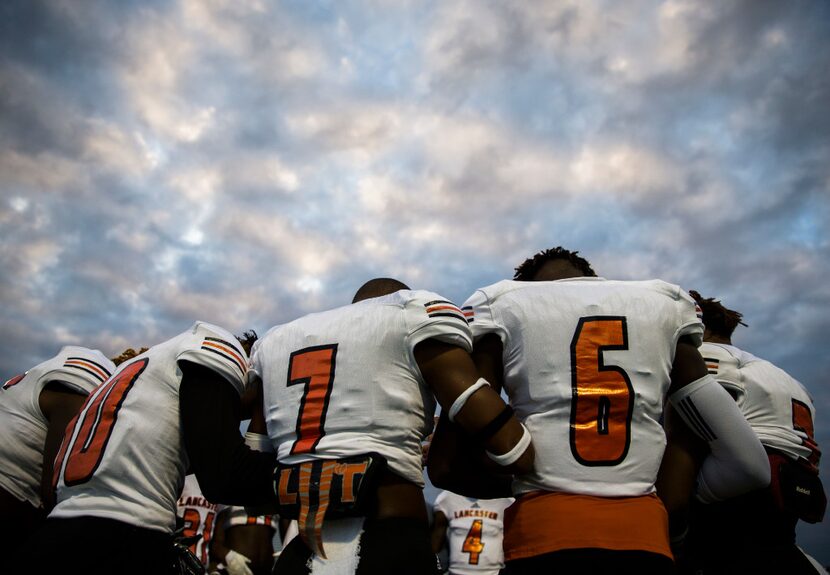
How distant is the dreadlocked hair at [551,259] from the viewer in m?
3.73

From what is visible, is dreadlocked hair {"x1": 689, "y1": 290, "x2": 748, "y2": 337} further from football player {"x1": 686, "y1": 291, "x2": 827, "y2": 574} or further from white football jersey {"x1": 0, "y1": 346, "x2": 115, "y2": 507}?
white football jersey {"x1": 0, "y1": 346, "x2": 115, "y2": 507}

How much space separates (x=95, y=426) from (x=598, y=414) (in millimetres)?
2736

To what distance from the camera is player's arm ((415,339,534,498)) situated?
2.45 meters

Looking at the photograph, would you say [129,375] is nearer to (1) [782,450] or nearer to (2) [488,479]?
(2) [488,479]

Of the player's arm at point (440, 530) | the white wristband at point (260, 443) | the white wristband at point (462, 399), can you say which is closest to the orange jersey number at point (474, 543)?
the player's arm at point (440, 530)

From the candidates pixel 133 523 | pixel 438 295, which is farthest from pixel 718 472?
pixel 133 523

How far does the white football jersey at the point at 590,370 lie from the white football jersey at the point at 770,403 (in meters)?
1.35

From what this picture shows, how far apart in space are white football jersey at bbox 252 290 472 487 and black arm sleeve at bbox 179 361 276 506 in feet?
0.57

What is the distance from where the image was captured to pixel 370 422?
2.59 meters

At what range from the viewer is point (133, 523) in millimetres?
2973

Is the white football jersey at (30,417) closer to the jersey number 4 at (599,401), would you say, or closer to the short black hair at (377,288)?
the short black hair at (377,288)

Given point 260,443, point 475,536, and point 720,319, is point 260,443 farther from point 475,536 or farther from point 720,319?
point 475,536

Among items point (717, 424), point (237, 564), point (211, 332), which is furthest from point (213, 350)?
point (237, 564)

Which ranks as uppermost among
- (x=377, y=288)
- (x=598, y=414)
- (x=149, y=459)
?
(x=377, y=288)
